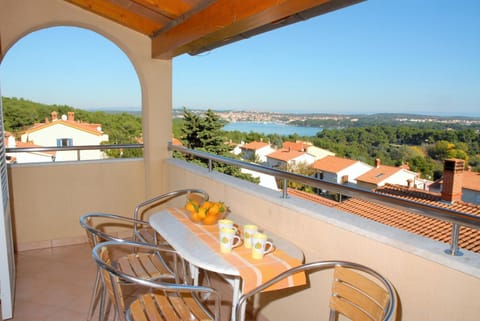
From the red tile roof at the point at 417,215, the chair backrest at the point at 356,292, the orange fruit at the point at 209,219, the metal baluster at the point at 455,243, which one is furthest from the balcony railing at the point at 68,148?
the metal baluster at the point at 455,243

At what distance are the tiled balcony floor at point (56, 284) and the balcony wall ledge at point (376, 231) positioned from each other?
0.83 metres

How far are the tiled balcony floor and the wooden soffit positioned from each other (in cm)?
178

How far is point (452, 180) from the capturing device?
1901mm

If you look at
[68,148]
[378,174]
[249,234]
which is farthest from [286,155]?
[68,148]

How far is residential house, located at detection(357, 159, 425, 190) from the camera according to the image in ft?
7.30

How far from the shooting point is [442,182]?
1.96 m

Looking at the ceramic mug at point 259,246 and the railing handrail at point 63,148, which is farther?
the railing handrail at point 63,148

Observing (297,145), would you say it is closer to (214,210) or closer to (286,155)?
(286,155)

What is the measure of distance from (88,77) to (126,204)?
14605 mm

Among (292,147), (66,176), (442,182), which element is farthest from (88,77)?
(442,182)

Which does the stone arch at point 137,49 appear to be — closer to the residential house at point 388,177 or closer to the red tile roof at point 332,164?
the red tile roof at point 332,164

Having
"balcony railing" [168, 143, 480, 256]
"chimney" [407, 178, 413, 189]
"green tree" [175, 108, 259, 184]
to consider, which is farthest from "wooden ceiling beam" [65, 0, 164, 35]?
"green tree" [175, 108, 259, 184]

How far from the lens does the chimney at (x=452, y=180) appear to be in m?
1.80

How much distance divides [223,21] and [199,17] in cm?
37
